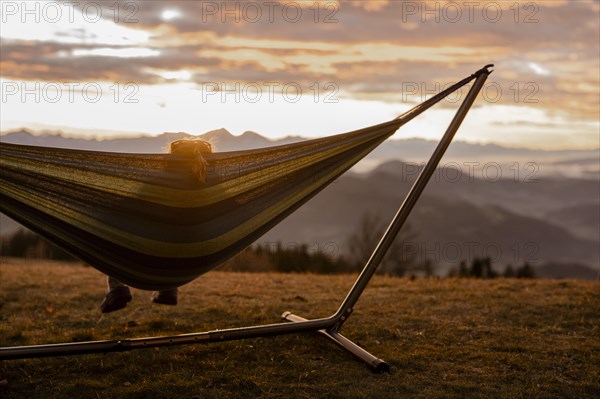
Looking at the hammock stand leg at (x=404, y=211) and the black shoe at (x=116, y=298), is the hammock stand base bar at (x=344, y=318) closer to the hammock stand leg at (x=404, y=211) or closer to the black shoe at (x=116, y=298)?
the hammock stand leg at (x=404, y=211)

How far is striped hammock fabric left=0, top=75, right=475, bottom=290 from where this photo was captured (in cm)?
292

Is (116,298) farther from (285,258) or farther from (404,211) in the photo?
(285,258)

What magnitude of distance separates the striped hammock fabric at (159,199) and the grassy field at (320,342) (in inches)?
23.7

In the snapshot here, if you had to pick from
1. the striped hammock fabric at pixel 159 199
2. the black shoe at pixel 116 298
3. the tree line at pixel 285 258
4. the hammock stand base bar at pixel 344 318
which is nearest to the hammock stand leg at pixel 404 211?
the hammock stand base bar at pixel 344 318

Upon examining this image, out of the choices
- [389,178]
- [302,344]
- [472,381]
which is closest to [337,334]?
[302,344]

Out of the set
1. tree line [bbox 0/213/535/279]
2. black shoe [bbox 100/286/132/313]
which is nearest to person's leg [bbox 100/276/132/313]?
black shoe [bbox 100/286/132/313]

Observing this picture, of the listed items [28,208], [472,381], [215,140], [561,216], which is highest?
[215,140]

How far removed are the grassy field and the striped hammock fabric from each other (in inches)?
23.7

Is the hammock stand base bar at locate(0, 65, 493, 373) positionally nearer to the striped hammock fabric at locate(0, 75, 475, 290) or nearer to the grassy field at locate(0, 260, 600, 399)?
the grassy field at locate(0, 260, 600, 399)

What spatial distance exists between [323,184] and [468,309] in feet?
6.97

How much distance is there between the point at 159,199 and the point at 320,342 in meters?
1.46

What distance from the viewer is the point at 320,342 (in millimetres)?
3934

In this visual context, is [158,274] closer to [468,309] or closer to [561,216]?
[468,309]

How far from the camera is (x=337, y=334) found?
3875 mm
